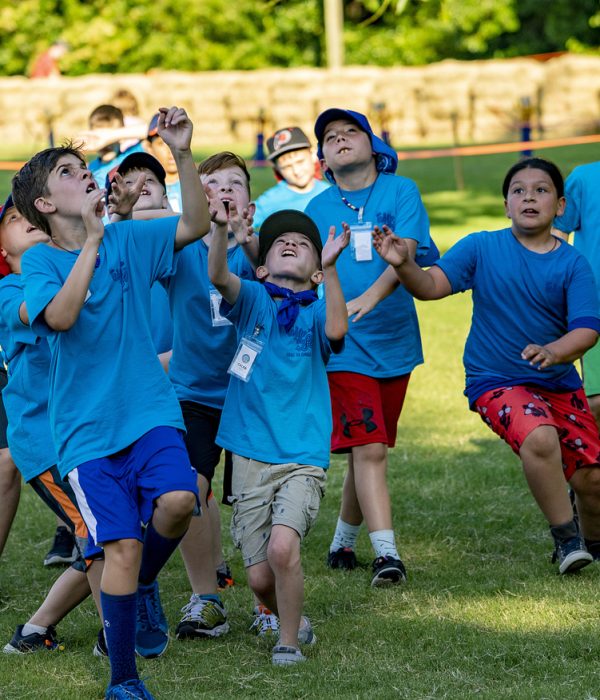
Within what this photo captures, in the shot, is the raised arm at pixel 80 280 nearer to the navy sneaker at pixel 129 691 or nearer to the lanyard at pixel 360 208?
the navy sneaker at pixel 129 691

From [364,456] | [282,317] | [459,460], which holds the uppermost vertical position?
[282,317]

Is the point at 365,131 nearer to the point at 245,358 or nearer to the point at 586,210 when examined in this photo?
the point at 586,210

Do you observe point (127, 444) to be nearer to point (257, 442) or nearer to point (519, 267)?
point (257, 442)

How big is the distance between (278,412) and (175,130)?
1125mm

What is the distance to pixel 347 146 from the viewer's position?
5.99 meters

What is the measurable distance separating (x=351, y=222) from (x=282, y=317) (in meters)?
1.25

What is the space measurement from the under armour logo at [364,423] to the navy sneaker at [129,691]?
6.32ft

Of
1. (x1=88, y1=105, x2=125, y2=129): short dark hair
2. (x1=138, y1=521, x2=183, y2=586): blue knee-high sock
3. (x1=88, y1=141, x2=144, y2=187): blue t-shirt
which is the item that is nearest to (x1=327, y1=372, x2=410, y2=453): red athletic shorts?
(x1=138, y1=521, x2=183, y2=586): blue knee-high sock

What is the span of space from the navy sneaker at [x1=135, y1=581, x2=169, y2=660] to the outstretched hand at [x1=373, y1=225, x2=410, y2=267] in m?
1.64

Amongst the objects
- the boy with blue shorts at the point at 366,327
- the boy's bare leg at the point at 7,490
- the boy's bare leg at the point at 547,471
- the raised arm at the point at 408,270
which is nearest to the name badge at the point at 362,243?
the boy with blue shorts at the point at 366,327

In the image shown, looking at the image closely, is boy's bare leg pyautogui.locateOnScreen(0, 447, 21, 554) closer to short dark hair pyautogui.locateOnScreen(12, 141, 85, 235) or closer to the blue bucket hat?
short dark hair pyautogui.locateOnScreen(12, 141, 85, 235)

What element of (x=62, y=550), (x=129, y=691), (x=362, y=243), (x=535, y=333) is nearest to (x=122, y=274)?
(x=129, y=691)

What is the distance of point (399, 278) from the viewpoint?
5461 mm

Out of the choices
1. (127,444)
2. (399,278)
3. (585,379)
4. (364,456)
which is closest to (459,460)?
(585,379)
